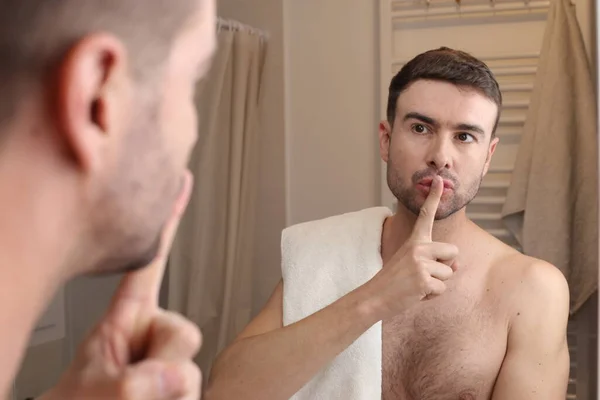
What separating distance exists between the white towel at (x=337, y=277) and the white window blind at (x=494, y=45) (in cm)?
45

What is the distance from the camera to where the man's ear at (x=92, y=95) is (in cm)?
28

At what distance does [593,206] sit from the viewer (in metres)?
1.52

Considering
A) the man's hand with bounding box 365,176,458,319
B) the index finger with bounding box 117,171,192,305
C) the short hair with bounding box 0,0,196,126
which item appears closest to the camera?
the short hair with bounding box 0,0,196,126

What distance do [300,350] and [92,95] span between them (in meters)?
0.81

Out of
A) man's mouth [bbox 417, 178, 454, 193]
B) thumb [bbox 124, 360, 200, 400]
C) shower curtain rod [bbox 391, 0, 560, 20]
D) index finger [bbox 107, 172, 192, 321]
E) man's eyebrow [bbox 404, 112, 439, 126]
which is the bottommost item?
man's mouth [bbox 417, 178, 454, 193]

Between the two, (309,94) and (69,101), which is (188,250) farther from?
(69,101)

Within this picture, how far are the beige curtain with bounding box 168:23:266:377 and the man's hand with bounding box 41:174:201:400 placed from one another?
3.87ft

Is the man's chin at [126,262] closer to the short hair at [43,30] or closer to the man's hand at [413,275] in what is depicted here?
the short hair at [43,30]

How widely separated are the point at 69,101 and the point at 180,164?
7 cm

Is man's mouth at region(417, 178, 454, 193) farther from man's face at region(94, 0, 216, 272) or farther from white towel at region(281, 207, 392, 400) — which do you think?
man's face at region(94, 0, 216, 272)

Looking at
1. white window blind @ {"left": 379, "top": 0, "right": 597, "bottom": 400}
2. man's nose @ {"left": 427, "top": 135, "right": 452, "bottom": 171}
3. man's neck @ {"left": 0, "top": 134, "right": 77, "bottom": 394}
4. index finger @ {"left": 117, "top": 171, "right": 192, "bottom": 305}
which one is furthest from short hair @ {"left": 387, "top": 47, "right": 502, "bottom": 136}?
man's neck @ {"left": 0, "top": 134, "right": 77, "bottom": 394}

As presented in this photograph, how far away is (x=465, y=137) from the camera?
1152mm

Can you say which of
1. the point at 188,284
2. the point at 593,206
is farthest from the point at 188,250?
the point at 593,206

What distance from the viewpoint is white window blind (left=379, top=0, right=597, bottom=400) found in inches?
64.4
